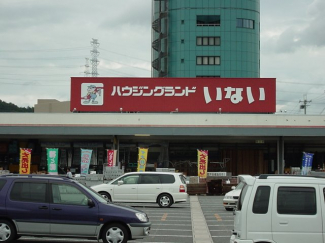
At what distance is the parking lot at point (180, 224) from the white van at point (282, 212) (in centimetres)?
525

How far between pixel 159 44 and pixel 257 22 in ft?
46.2

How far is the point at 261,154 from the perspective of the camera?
50156mm

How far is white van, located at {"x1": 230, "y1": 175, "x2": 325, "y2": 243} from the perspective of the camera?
1077cm

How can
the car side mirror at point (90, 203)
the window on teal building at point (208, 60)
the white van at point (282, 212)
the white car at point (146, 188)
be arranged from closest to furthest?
the white van at point (282, 212)
the car side mirror at point (90, 203)
the white car at point (146, 188)
the window on teal building at point (208, 60)

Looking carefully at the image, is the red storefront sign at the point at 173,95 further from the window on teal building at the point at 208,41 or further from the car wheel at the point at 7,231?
the car wheel at the point at 7,231

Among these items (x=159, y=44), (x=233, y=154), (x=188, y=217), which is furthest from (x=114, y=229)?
(x=159, y=44)

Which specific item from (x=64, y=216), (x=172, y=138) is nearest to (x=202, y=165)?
(x=172, y=138)

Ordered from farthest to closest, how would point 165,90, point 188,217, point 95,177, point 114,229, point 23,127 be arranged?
point 165,90 → point 23,127 → point 95,177 → point 188,217 → point 114,229

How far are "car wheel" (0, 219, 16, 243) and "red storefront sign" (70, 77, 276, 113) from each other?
33778 millimetres

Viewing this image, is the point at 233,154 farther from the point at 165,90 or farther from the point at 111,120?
the point at 111,120

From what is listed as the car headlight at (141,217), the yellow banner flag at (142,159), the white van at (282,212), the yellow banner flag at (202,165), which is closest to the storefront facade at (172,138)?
the yellow banner flag at (142,159)

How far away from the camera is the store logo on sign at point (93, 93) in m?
47.8

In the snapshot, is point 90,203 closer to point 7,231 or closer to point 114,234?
point 114,234

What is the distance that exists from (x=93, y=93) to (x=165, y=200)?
75.3 ft
